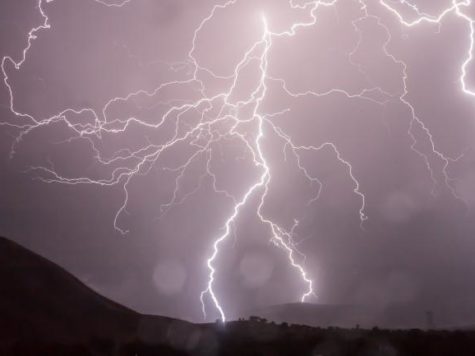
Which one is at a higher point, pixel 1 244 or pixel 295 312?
pixel 295 312

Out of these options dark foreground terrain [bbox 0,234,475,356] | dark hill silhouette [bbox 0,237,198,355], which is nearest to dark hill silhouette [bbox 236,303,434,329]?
dark hill silhouette [bbox 0,237,198,355]

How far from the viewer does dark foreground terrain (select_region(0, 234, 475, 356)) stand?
1673 cm

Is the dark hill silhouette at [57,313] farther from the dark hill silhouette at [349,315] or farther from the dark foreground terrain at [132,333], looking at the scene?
the dark hill silhouette at [349,315]

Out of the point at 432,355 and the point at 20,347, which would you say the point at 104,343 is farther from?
the point at 432,355

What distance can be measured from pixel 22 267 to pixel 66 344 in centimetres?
743

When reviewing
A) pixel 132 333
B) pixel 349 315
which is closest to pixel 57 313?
pixel 132 333

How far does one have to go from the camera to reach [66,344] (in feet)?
58.5

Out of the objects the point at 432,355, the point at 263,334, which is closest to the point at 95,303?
the point at 263,334

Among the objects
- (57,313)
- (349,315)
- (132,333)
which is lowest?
(132,333)

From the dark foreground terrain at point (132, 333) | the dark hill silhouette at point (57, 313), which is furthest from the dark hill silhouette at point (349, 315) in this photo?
the dark foreground terrain at point (132, 333)

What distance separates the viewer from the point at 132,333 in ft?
68.3

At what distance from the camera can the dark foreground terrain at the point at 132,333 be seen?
659 inches

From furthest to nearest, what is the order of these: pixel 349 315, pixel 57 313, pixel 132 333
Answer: pixel 349 315 < pixel 57 313 < pixel 132 333

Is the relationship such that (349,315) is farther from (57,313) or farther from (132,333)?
(57,313)
